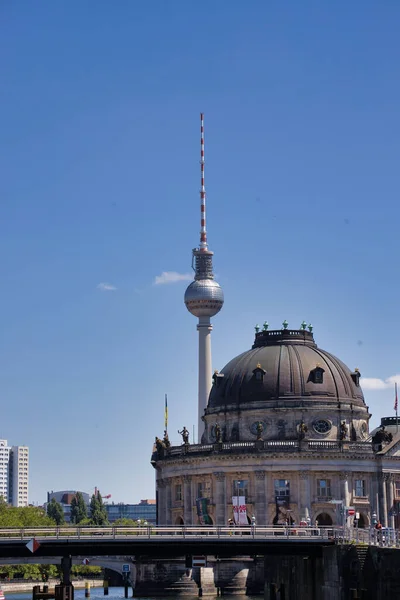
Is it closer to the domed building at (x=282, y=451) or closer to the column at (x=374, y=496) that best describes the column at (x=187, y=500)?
the domed building at (x=282, y=451)

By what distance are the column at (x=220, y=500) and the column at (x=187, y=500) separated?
5.04 metres

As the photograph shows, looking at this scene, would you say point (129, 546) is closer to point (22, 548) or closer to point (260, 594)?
point (22, 548)

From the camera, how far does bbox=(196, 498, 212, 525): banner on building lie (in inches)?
5851

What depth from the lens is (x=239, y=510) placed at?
143375 millimetres

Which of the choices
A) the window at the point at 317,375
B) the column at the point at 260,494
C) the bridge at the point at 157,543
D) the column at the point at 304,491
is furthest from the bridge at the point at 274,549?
the window at the point at 317,375

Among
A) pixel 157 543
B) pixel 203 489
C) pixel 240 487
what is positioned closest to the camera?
pixel 157 543

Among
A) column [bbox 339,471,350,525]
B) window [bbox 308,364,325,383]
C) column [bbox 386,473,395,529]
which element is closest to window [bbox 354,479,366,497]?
column [bbox 339,471,350,525]

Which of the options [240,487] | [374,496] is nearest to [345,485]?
[374,496]

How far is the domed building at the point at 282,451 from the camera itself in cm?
14600

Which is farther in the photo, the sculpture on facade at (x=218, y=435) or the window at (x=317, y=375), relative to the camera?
the window at (x=317, y=375)

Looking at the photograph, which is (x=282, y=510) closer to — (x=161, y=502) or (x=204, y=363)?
(x=161, y=502)

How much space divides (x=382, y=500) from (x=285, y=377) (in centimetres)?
1787

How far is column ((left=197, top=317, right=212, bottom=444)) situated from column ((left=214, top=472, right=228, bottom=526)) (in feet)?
125

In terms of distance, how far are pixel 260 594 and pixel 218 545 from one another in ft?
171
